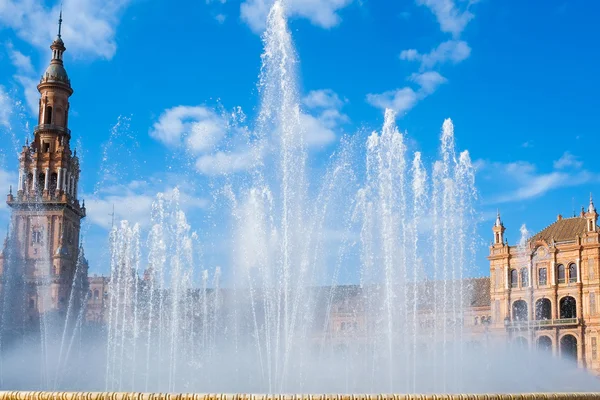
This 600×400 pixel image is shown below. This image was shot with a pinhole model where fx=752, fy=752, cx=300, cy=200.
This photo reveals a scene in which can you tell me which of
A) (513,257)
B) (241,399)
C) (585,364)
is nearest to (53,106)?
(513,257)

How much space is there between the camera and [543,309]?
221 ft

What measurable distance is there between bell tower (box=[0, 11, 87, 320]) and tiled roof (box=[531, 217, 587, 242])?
44.0m

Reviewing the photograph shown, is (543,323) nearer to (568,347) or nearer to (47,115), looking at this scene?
(568,347)

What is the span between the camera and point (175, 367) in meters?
45.7

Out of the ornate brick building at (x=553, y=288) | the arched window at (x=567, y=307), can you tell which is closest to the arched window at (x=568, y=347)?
the ornate brick building at (x=553, y=288)

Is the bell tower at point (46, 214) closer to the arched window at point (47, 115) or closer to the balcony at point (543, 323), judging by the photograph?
the arched window at point (47, 115)

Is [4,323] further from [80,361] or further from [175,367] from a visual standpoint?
[175,367]

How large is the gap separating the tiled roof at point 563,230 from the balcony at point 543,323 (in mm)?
7336

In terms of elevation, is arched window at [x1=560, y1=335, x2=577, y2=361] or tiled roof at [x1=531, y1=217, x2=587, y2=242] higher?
tiled roof at [x1=531, y1=217, x2=587, y2=242]

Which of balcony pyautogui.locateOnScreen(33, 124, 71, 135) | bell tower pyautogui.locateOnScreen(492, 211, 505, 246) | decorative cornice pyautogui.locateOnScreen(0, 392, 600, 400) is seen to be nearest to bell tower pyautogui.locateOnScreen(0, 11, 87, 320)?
balcony pyautogui.locateOnScreen(33, 124, 71, 135)

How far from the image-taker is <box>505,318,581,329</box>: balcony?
63250 mm

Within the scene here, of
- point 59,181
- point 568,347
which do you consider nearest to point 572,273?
point 568,347

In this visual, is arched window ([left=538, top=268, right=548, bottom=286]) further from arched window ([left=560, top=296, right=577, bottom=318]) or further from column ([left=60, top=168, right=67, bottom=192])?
column ([left=60, top=168, right=67, bottom=192])

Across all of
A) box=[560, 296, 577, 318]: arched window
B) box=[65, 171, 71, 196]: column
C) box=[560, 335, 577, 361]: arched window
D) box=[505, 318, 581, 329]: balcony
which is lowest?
box=[560, 335, 577, 361]: arched window
